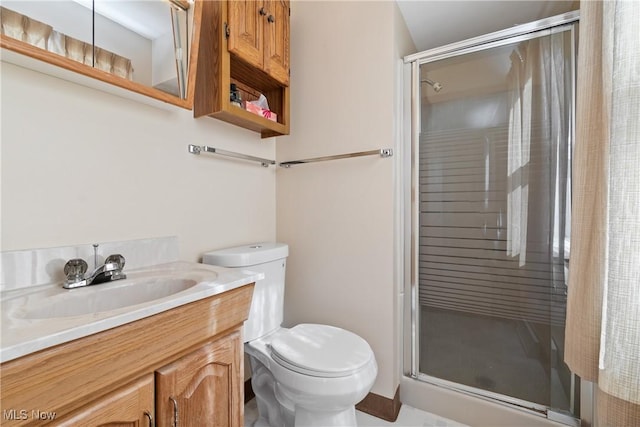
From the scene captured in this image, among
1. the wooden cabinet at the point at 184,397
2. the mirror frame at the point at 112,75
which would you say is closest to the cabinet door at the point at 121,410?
the wooden cabinet at the point at 184,397

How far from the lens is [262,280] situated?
1.32 m

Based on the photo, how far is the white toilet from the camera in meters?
1.03

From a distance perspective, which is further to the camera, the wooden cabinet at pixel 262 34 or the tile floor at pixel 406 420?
the tile floor at pixel 406 420

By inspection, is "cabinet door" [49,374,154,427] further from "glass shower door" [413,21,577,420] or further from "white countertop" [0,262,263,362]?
"glass shower door" [413,21,577,420]

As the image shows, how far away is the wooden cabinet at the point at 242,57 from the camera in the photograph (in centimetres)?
120

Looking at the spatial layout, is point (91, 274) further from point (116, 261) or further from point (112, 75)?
point (112, 75)

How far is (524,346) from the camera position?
1.38 meters

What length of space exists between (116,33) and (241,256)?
0.92 metres

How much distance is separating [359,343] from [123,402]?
0.85 metres

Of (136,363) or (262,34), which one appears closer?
(136,363)

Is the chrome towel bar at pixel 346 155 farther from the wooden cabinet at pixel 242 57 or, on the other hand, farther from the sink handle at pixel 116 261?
the sink handle at pixel 116 261

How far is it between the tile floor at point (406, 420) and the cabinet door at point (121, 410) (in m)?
0.92

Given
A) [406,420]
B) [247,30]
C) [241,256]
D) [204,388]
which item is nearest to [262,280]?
[241,256]

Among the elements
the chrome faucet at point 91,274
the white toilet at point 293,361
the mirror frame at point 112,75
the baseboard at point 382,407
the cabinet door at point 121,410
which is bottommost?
the baseboard at point 382,407
